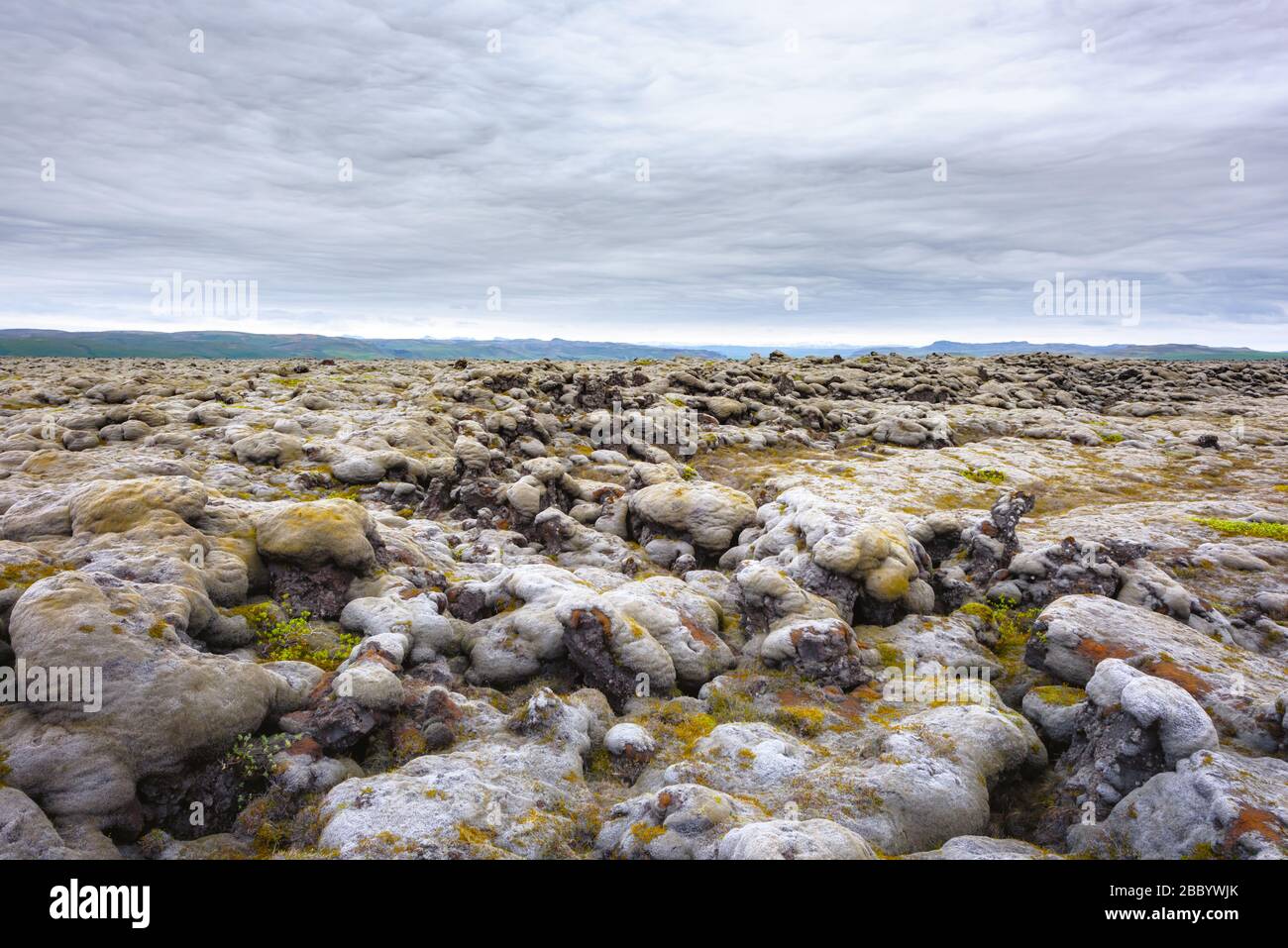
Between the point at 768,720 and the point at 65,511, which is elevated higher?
the point at 65,511

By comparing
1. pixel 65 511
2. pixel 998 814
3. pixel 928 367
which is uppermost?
pixel 928 367

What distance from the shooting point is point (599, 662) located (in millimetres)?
18500

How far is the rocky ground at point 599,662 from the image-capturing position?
12.1 metres

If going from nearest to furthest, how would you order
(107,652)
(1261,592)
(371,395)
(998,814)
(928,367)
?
(107,652), (998,814), (1261,592), (371,395), (928,367)

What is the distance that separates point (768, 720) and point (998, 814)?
5.64m

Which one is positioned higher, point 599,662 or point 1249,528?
point 1249,528

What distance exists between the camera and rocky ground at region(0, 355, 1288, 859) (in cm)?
1208

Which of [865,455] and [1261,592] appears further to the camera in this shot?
[865,455]

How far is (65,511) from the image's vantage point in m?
19.8

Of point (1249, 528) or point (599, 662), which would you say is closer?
point (599, 662)

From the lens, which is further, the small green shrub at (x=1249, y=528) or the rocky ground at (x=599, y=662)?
the small green shrub at (x=1249, y=528)

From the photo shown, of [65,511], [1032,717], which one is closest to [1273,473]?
[1032,717]

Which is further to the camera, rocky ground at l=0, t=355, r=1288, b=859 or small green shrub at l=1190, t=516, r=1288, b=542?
small green shrub at l=1190, t=516, r=1288, b=542
